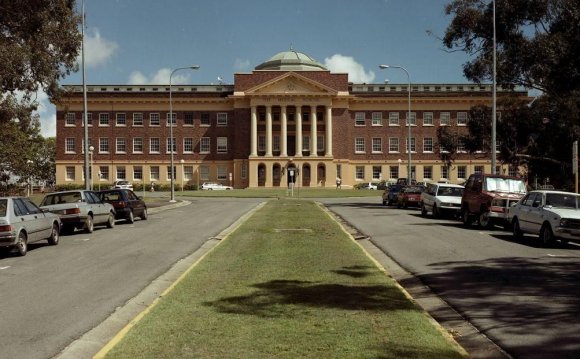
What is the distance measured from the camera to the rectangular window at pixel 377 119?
330 ft

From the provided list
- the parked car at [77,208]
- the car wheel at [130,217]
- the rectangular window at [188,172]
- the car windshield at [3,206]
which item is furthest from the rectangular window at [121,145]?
the car windshield at [3,206]

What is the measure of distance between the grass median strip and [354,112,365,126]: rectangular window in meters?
87.6

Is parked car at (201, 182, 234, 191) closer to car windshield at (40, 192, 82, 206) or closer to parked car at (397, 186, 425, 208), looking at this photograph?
parked car at (397, 186, 425, 208)

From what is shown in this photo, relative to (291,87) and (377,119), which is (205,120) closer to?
(291,87)

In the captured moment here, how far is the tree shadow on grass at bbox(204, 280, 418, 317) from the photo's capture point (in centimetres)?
877

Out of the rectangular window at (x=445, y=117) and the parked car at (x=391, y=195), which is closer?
the parked car at (x=391, y=195)

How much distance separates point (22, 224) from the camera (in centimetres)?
1711

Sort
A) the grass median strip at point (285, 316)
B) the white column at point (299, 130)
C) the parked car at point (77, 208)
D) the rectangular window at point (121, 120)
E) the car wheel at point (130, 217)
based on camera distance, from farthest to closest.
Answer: the rectangular window at point (121, 120), the white column at point (299, 130), the car wheel at point (130, 217), the parked car at point (77, 208), the grass median strip at point (285, 316)

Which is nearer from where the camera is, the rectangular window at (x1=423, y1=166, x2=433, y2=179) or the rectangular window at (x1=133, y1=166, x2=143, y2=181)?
the rectangular window at (x1=133, y1=166, x2=143, y2=181)

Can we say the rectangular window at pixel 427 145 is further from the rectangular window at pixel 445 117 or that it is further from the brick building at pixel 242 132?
the rectangular window at pixel 445 117

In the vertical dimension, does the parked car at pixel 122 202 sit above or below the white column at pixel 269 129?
below

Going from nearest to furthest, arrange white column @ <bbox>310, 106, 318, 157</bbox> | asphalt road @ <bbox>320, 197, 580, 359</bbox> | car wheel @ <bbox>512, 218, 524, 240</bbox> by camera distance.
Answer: asphalt road @ <bbox>320, 197, 580, 359</bbox> → car wheel @ <bbox>512, 218, 524, 240</bbox> → white column @ <bbox>310, 106, 318, 157</bbox>

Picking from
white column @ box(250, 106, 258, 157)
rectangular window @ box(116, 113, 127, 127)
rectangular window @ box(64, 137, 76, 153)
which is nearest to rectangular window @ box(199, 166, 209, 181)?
white column @ box(250, 106, 258, 157)

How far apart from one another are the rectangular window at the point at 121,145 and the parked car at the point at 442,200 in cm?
7330
